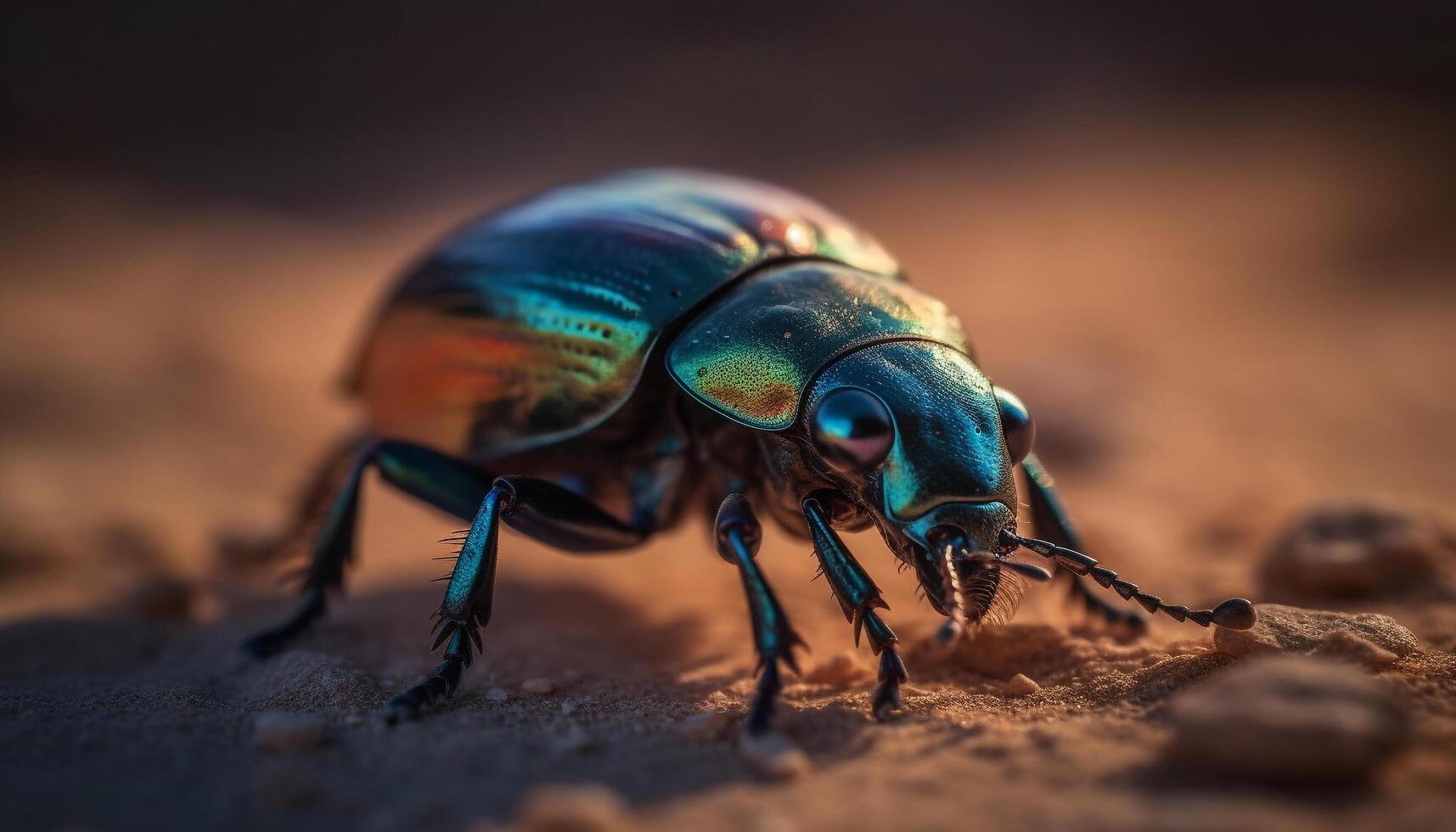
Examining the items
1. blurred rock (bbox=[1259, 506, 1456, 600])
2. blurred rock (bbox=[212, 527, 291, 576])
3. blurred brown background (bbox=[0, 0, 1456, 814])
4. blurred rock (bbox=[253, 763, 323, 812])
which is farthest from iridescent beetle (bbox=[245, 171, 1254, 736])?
blurred rock (bbox=[212, 527, 291, 576])

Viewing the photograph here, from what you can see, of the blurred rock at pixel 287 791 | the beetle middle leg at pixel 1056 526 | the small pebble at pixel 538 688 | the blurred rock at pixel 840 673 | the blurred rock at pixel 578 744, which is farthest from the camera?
the beetle middle leg at pixel 1056 526

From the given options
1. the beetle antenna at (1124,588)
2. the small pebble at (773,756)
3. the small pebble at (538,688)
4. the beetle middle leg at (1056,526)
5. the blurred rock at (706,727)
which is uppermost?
the beetle middle leg at (1056,526)

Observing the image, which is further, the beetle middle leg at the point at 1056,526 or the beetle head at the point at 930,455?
the beetle middle leg at the point at 1056,526

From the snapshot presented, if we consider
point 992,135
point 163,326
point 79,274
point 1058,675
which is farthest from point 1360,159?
point 79,274

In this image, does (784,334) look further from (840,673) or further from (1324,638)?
(1324,638)

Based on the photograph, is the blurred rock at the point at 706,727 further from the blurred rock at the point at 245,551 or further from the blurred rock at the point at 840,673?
the blurred rock at the point at 245,551

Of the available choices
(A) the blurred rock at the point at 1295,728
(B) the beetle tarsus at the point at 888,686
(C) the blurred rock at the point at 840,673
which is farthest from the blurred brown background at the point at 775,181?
(A) the blurred rock at the point at 1295,728

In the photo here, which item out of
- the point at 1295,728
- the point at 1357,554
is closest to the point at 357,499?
the point at 1295,728

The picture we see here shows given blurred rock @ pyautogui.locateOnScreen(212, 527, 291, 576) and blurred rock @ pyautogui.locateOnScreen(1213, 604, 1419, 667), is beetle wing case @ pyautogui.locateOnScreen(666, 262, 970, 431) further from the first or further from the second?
blurred rock @ pyautogui.locateOnScreen(212, 527, 291, 576)
